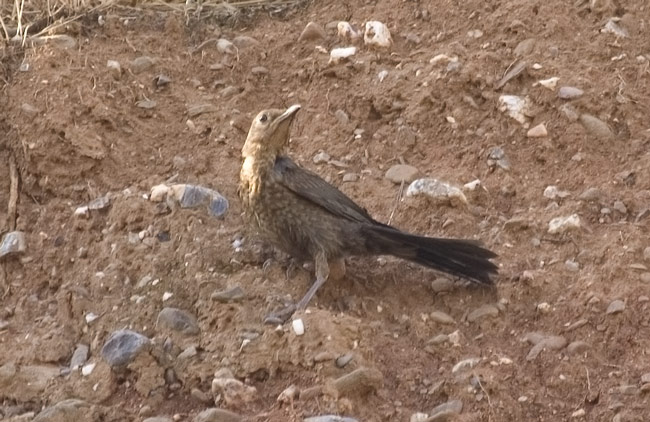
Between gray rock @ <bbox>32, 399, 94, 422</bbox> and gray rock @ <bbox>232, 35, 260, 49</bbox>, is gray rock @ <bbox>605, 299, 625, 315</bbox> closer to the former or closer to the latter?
gray rock @ <bbox>32, 399, 94, 422</bbox>

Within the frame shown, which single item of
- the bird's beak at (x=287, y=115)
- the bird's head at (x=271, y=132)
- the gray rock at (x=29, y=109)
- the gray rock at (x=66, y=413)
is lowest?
the gray rock at (x=66, y=413)

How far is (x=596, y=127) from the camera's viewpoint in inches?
203

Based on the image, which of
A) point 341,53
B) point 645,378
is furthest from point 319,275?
point 341,53

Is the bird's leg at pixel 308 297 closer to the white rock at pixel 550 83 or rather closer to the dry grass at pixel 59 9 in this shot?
the white rock at pixel 550 83

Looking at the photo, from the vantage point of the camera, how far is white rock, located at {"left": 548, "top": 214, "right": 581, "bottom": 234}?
4648mm

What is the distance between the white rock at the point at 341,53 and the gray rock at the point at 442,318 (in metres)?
1.67

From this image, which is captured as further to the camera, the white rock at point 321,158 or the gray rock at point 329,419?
the white rock at point 321,158

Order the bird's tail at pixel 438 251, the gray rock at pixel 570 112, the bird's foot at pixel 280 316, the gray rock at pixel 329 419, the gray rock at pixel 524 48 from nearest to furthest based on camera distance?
the gray rock at pixel 329 419 → the bird's foot at pixel 280 316 → the bird's tail at pixel 438 251 → the gray rock at pixel 570 112 → the gray rock at pixel 524 48

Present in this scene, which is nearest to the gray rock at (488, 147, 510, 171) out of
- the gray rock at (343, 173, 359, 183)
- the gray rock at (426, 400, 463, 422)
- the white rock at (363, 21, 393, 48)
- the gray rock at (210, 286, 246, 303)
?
the gray rock at (343, 173, 359, 183)

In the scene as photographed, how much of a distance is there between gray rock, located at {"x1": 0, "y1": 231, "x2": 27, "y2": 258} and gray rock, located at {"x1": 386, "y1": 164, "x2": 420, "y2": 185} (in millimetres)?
1530

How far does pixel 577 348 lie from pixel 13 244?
2.23m

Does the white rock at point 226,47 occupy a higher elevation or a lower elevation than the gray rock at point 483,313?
higher

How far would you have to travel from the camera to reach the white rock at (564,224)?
183 inches

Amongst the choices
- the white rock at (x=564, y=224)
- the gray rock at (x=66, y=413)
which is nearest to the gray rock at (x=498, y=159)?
the white rock at (x=564, y=224)
